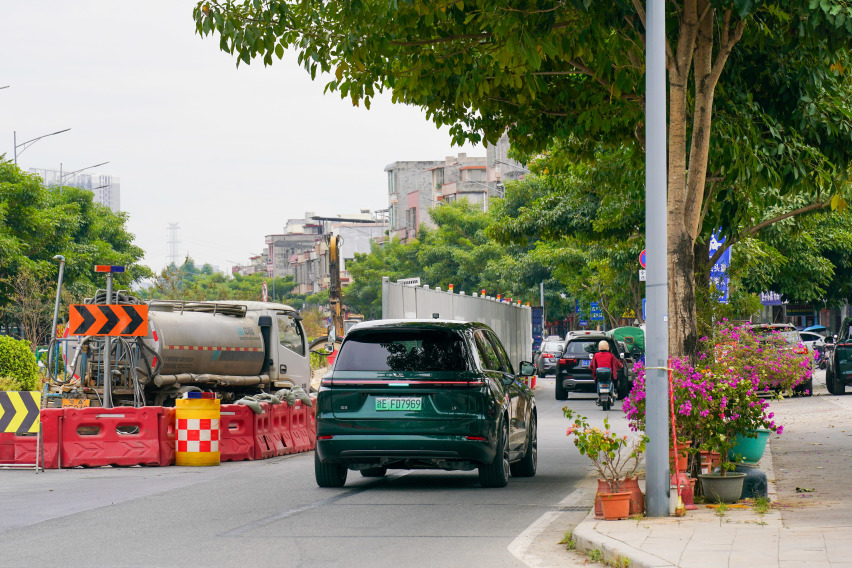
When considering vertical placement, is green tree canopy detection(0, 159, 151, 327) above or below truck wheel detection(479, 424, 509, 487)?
above

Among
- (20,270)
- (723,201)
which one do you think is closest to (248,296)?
(20,270)

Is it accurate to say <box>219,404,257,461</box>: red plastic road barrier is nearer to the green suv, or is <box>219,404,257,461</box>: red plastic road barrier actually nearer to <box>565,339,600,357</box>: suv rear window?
the green suv

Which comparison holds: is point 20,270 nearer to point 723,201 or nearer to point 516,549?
point 723,201

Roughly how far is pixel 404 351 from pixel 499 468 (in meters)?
1.59

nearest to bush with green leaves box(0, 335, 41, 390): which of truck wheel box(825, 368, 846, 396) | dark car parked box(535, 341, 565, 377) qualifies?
truck wheel box(825, 368, 846, 396)

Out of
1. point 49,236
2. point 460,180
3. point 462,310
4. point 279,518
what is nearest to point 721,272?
point 462,310

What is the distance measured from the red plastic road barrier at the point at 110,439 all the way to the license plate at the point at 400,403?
4.91m

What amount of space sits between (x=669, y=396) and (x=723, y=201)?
7265 mm

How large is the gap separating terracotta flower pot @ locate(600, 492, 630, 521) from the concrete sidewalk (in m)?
0.15

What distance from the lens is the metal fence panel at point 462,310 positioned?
80.3 ft

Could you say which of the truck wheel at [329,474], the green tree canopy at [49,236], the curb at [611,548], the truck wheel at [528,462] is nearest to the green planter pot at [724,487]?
the curb at [611,548]

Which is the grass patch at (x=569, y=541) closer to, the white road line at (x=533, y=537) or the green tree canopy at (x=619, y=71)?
the white road line at (x=533, y=537)

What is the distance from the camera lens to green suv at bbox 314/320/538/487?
1245 centimetres

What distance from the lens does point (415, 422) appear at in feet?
41.0
